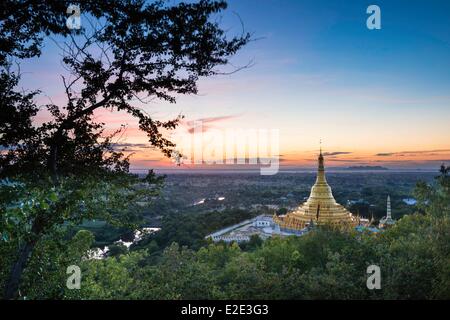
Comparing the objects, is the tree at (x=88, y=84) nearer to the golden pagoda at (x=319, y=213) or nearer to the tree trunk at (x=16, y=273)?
the tree trunk at (x=16, y=273)

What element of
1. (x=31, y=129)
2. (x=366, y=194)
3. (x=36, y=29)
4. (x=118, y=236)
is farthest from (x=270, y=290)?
(x=366, y=194)

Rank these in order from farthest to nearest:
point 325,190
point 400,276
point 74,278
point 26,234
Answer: point 325,190, point 400,276, point 74,278, point 26,234

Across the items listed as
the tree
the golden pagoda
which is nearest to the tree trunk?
the tree

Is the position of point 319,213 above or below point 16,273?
below

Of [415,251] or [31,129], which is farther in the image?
[415,251]

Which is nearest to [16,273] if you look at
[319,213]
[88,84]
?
[88,84]

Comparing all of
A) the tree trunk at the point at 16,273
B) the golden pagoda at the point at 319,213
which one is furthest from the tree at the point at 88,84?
the golden pagoda at the point at 319,213

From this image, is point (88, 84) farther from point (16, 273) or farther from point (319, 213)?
point (319, 213)
